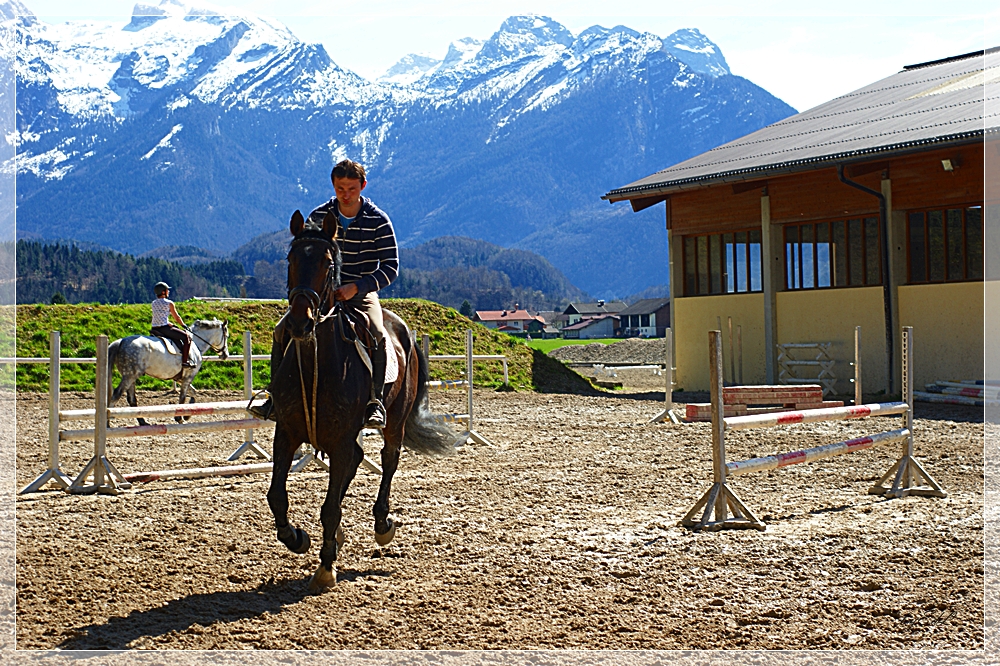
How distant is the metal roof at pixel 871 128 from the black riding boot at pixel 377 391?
14.2 m

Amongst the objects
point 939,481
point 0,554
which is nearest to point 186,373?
point 0,554

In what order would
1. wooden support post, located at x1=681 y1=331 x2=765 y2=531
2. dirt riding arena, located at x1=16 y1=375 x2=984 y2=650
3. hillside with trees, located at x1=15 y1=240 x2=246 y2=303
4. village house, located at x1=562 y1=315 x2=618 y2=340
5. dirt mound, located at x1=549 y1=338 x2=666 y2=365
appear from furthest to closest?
1. village house, located at x1=562 y1=315 x2=618 y2=340
2. hillside with trees, located at x1=15 y1=240 x2=246 y2=303
3. dirt mound, located at x1=549 y1=338 x2=666 y2=365
4. wooden support post, located at x1=681 y1=331 x2=765 y2=531
5. dirt riding arena, located at x1=16 y1=375 x2=984 y2=650

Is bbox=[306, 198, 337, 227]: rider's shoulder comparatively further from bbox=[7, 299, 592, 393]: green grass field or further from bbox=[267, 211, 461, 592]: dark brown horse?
bbox=[7, 299, 592, 393]: green grass field

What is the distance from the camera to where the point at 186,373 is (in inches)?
653

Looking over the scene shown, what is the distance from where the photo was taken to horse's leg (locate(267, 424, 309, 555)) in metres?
5.82

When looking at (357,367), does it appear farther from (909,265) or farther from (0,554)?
(909,265)

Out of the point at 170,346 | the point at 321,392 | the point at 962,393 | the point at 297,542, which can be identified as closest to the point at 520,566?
the point at 297,542

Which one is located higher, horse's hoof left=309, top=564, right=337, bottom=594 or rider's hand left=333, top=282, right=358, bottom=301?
rider's hand left=333, top=282, right=358, bottom=301

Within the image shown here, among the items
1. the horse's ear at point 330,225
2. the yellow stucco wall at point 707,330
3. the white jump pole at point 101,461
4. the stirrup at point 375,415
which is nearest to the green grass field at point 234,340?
the yellow stucco wall at point 707,330

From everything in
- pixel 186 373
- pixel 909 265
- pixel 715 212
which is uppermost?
pixel 715 212

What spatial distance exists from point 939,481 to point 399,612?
6311 mm

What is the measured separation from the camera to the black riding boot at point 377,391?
6145 mm

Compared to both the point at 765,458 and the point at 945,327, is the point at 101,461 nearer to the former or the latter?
the point at 765,458

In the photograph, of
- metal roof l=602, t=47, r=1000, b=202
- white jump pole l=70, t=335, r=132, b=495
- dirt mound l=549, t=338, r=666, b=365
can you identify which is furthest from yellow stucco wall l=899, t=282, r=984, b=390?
dirt mound l=549, t=338, r=666, b=365
